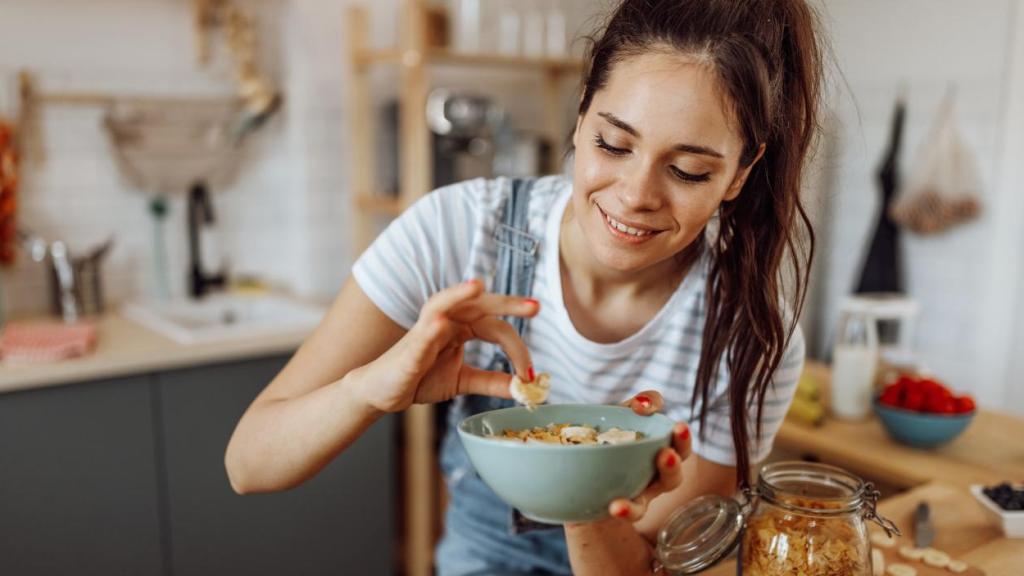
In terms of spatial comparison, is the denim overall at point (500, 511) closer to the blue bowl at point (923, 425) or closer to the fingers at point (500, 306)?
the fingers at point (500, 306)

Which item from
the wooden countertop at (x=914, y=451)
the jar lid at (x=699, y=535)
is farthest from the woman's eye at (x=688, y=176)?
the wooden countertop at (x=914, y=451)

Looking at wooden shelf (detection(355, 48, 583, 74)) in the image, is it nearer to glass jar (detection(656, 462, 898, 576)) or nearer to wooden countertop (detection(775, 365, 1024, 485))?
wooden countertop (detection(775, 365, 1024, 485))

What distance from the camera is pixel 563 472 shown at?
2.35 feet

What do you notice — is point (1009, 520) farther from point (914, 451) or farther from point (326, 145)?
point (326, 145)

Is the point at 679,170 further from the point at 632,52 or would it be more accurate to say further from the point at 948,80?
the point at 948,80

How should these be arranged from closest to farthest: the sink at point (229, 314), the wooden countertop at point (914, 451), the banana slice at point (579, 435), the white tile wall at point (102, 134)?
1. the banana slice at point (579, 435)
2. the wooden countertop at point (914, 451)
3. the sink at point (229, 314)
4. the white tile wall at point (102, 134)

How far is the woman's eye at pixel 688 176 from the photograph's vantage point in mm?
921

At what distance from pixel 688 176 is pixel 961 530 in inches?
28.0

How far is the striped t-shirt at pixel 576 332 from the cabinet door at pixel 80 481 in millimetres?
1184

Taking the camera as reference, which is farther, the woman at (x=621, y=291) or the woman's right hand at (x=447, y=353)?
the woman at (x=621, y=291)

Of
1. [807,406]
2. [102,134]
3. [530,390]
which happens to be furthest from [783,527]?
[102,134]

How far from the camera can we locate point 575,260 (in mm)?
1175

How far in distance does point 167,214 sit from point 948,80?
247 cm

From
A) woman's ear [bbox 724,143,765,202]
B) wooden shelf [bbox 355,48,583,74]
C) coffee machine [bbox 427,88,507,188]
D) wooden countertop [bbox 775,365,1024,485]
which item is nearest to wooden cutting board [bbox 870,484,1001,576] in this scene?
wooden countertop [bbox 775,365,1024,485]
